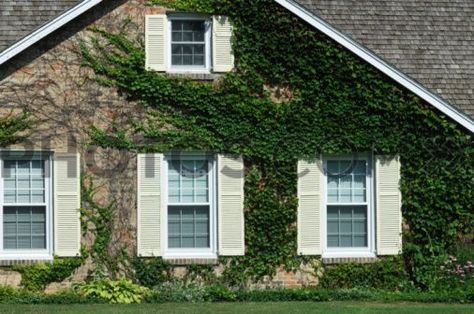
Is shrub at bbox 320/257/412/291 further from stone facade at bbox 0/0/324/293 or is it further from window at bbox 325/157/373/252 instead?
stone facade at bbox 0/0/324/293

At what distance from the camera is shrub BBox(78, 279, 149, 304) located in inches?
790

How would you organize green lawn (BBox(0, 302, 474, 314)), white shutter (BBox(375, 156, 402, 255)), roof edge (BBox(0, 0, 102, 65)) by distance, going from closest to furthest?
green lawn (BBox(0, 302, 474, 314))
roof edge (BBox(0, 0, 102, 65))
white shutter (BBox(375, 156, 402, 255))

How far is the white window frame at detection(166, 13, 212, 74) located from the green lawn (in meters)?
4.57

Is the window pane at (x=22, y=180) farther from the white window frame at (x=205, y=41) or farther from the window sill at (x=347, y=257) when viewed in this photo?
the window sill at (x=347, y=257)

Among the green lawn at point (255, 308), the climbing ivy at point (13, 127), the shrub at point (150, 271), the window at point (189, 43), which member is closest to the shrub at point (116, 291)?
the shrub at point (150, 271)

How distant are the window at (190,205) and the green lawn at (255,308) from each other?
2.13 meters

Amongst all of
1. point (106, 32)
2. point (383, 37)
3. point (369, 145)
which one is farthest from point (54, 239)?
point (383, 37)

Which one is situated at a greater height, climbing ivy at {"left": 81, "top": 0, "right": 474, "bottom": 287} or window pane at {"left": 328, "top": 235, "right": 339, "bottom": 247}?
climbing ivy at {"left": 81, "top": 0, "right": 474, "bottom": 287}

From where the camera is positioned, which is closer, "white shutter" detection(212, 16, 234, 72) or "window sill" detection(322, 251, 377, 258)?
"white shutter" detection(212, 16, 234, 72)

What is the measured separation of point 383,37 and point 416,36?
0.76m

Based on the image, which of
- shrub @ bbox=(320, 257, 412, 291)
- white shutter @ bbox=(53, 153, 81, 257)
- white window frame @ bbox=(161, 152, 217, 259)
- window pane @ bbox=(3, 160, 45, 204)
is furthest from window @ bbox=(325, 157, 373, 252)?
window pane @ bbox=(3, 160, 45, 204)

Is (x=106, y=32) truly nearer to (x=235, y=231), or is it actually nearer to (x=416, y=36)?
(x=235, y=231)

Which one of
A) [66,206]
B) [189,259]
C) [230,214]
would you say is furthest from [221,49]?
[66,206]

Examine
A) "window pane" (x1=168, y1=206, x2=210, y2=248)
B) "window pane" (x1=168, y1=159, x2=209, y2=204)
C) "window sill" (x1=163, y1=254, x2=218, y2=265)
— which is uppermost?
"window pane" (x1=168, y1=159, x2=209, y2=204)
